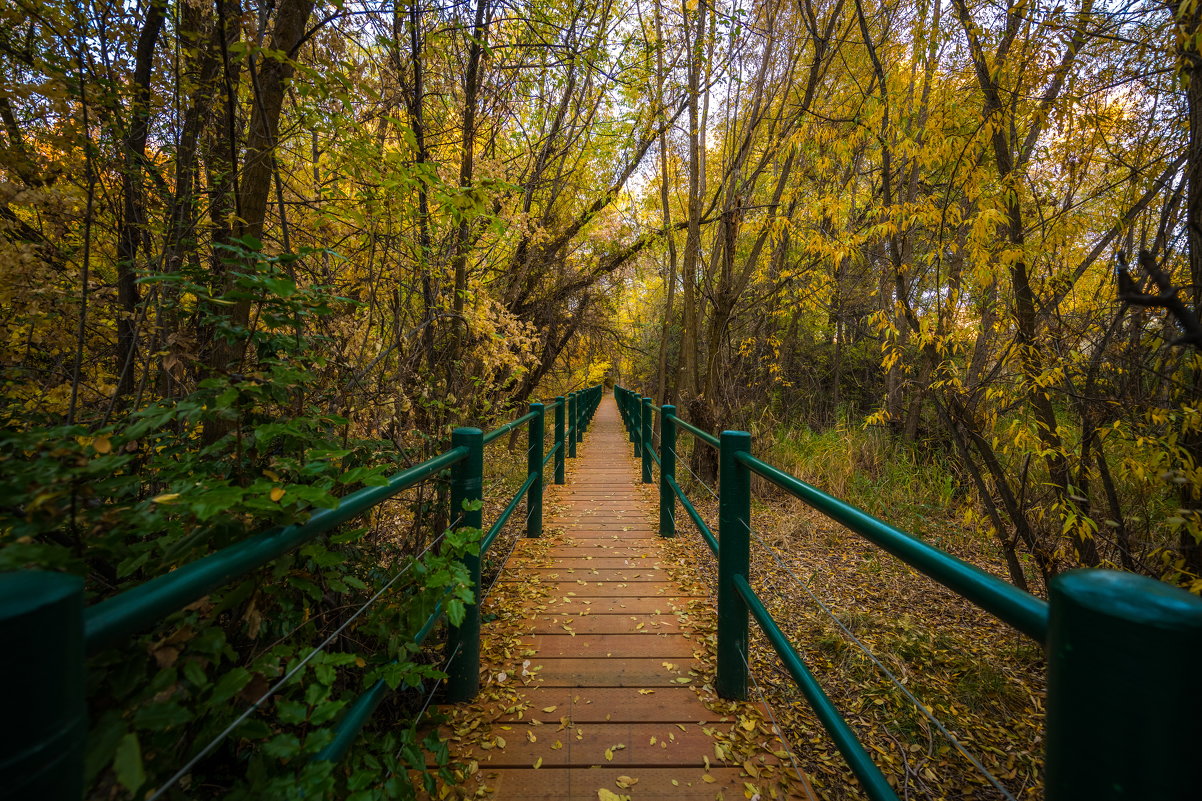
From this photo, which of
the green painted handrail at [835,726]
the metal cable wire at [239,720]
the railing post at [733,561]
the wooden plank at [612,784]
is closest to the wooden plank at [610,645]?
the railing post at [733,561]

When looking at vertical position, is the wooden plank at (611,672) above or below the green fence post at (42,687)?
below

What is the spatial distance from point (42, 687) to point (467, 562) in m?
1.72

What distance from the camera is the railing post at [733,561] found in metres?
2.26

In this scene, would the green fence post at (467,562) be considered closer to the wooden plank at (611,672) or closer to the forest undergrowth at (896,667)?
the wooden plank at (611,672)

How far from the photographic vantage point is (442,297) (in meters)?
4.09

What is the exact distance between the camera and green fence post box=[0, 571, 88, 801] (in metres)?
0.51

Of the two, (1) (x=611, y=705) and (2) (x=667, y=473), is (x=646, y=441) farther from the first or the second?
(1) (x=611, y=705)

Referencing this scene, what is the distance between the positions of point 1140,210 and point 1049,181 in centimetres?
76

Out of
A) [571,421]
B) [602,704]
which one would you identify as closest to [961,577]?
[602,704]

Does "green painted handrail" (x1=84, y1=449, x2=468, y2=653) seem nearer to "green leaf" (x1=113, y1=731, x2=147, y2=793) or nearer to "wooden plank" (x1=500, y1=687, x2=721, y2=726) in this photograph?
"green leaf" (x1=113, y1=731, x2=147, y2=793)

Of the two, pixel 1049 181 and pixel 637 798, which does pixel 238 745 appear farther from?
pixel 1049 181

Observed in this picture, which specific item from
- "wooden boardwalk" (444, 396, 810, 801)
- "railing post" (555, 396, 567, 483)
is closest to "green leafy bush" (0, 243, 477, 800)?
"wooden boardwalk" (444, 396, 810, 801)

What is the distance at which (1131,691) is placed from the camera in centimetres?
56

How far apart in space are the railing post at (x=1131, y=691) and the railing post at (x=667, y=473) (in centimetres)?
393
